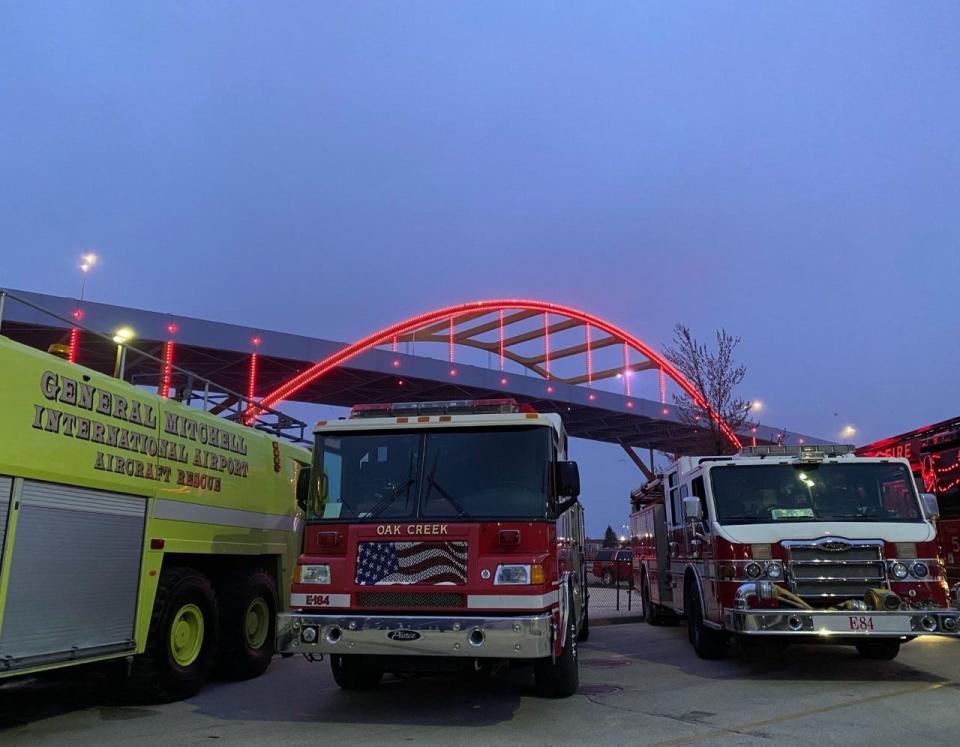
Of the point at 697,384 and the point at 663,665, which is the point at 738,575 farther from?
the point at 697,384

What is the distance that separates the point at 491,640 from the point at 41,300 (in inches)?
1022

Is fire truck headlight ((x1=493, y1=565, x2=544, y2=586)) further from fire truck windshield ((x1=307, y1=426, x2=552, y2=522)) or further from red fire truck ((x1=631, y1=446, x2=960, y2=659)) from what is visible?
red fire truck ((x1=631, y1=446, x2=960, y2=659))

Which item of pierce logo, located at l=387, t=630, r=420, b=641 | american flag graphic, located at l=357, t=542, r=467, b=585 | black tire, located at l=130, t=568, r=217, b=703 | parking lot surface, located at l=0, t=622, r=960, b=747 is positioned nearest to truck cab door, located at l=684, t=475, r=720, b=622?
parking lot surface, located at l=0, t=622, r=960, b=747

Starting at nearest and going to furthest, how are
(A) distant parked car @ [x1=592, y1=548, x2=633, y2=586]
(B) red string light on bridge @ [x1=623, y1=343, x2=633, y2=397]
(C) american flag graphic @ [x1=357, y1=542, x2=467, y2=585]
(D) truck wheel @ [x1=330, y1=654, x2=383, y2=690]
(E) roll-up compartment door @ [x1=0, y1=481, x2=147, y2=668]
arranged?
(E) roll-up compartment door @ [x1=0, y1=481, x2=147, y2=668] → (C) american flag graphic @ [x1=357, y1=542, x2=467, y2=585] → (D) truck wheel @ [x1=330, y1=654, x2=383, y2=690] → (A) distant parked car @ [x1=592, y1=548, x2=633, y2=586] → (B) red string light on bridge @ [x1=623, y1=343, x2=633, y2=397]

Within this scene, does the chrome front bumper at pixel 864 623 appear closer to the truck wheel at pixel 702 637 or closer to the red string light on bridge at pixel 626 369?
the truck wheel at pixel 702 637

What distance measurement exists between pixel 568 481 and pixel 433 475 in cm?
121

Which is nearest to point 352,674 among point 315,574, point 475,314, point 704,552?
point 315,574

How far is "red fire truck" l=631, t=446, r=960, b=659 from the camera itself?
772 centimetres

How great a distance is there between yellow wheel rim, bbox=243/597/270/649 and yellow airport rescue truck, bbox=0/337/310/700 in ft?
0.08

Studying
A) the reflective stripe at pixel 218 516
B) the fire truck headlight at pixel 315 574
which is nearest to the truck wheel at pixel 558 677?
the fire truck headlight at pixel 315 574

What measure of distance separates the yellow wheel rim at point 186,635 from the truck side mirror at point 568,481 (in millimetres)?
4006

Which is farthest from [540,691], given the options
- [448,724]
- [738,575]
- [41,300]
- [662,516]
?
[41,300]

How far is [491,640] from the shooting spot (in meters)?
5.84

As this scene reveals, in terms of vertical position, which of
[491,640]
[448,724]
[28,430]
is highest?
[28,430]
